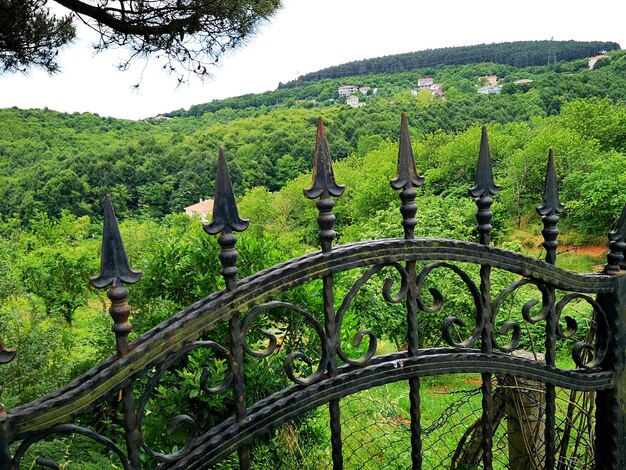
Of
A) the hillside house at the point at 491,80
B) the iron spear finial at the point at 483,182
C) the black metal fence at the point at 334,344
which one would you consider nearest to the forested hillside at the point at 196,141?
the hillside house at the point at 491,80

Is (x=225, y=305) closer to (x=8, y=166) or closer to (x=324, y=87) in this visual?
(x=8, y=166)

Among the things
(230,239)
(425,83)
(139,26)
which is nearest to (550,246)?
(230,239)

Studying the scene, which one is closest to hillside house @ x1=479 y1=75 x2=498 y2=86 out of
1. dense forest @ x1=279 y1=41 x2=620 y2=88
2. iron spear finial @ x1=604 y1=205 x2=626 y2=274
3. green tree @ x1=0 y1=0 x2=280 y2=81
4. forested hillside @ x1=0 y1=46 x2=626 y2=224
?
forested hillside @ x1=0 y1=46 x2=626 y2=224

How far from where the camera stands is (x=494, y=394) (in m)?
2.10

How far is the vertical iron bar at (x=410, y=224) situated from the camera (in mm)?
1340

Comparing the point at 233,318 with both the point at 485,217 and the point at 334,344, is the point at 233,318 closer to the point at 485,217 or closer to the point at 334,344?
the point at 334,344

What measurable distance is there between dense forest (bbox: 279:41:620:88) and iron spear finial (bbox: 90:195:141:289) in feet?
248

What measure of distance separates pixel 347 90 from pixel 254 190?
112ft

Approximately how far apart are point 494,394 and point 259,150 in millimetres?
45581

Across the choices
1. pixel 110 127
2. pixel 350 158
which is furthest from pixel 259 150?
pixel 110 127

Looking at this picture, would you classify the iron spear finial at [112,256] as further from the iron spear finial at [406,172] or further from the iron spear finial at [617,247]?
the iron spear finial at [617,247]

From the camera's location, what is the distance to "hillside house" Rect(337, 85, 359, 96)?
221 ft

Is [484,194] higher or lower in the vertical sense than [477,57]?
lower

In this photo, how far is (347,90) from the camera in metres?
68.1
